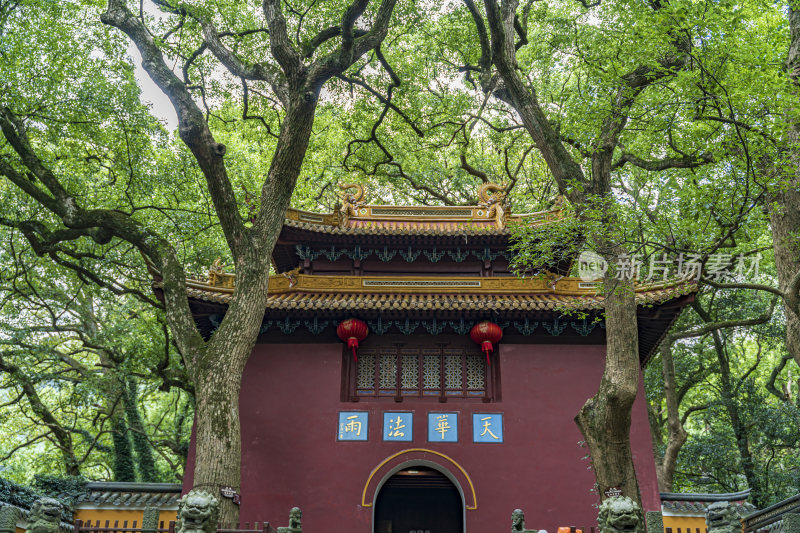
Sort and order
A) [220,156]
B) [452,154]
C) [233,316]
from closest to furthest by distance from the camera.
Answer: [233,316] < [220,156] < [452,154]

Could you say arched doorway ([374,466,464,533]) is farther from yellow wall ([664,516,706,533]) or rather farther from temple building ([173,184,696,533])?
yellow wall ([664,516,706,533])

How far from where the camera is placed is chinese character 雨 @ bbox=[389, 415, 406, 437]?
9.16 metres

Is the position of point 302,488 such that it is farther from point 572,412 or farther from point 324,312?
point 572,412

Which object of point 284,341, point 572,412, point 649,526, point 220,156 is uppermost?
point 220,156

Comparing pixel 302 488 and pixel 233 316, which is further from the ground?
pixel 233 316

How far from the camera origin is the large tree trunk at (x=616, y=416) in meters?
6.07

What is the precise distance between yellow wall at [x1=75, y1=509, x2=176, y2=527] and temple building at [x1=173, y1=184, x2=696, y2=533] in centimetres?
80

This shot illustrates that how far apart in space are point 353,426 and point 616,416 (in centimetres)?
431

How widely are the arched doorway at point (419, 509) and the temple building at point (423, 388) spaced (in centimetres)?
113

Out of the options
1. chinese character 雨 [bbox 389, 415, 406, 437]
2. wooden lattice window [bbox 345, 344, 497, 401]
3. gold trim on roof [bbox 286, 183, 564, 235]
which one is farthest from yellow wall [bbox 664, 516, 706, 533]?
gold trim on roof [bbox 286, 183, 564, 235]

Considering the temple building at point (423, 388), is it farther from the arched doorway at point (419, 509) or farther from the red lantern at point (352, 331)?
the arched doorway at point (419, 509)

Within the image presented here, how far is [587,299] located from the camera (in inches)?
382

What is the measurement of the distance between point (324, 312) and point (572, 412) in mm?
4136

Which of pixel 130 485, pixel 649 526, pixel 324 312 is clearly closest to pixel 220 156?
pixel 324 312
